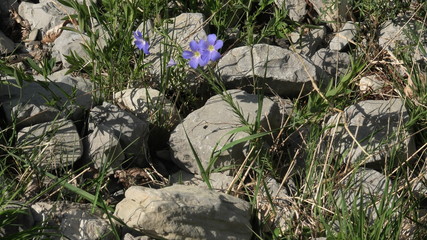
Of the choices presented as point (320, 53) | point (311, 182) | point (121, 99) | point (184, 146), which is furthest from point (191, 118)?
point (320, 53)

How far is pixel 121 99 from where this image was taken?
377 centimetres

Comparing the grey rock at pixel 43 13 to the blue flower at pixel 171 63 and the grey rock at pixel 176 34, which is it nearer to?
the grey rock at pixel 176 34

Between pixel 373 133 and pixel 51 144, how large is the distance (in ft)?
4.56

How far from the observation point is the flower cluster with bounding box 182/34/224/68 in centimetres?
339

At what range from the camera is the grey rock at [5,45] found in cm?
407

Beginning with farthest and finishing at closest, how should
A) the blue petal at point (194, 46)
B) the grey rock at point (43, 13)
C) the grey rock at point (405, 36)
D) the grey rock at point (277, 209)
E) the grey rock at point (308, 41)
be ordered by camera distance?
the grey rock at point (43, 13) → the grey rock at point (308, 41) → the grey rock at point (405, 36) → the blue petal at point (194, 46) → the grey rock at point (277, 209)

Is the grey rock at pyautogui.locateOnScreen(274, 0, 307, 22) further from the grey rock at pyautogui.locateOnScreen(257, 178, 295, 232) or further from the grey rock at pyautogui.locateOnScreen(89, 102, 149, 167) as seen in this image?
the grey rock at pyautogui.locateOnScreen(257, 178, 295, 232)

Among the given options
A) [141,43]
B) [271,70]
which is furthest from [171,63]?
[271,70]

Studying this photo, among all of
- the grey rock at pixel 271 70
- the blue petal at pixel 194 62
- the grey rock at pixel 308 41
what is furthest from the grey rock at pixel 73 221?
the grey rock at pixel 308 41

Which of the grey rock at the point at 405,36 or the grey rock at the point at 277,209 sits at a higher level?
the grey rock at the point at 405,36

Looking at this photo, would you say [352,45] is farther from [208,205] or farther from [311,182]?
[208,205]

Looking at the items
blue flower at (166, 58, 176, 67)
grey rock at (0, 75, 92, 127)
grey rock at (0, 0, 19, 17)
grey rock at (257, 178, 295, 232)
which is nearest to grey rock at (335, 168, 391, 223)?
grey rock at (257, 178, 295, 232)

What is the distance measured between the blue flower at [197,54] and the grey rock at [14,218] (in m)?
1.01

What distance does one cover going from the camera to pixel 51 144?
3260 mm
